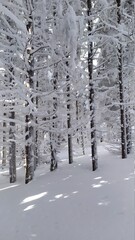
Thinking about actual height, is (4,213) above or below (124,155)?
below

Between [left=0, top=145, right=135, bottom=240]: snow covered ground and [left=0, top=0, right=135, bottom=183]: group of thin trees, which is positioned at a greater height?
[left=0, top=0, right=135, bottom=183]: group of thin trees

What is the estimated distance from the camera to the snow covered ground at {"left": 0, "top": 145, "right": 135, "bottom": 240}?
7.31 m

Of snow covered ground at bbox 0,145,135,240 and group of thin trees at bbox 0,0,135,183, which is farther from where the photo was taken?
group of thin trees at bbox 0,0,135,183

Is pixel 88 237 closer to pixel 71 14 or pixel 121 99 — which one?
pixel 71 14

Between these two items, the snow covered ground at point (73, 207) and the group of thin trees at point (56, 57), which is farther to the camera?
the group of thin trees at point (56, 57)

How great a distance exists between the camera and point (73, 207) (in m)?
8.66

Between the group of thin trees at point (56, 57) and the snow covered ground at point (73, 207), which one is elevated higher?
the group of thin trees at point (56, 57)

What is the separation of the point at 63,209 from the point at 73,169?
3.86 meters

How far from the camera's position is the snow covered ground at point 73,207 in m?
7.31

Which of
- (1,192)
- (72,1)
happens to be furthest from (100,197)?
(72,1)

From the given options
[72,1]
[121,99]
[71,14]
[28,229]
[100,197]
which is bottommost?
[28,229]

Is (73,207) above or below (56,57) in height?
below

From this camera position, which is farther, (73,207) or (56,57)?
(56,57)

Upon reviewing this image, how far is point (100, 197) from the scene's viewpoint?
8914 millimetres
